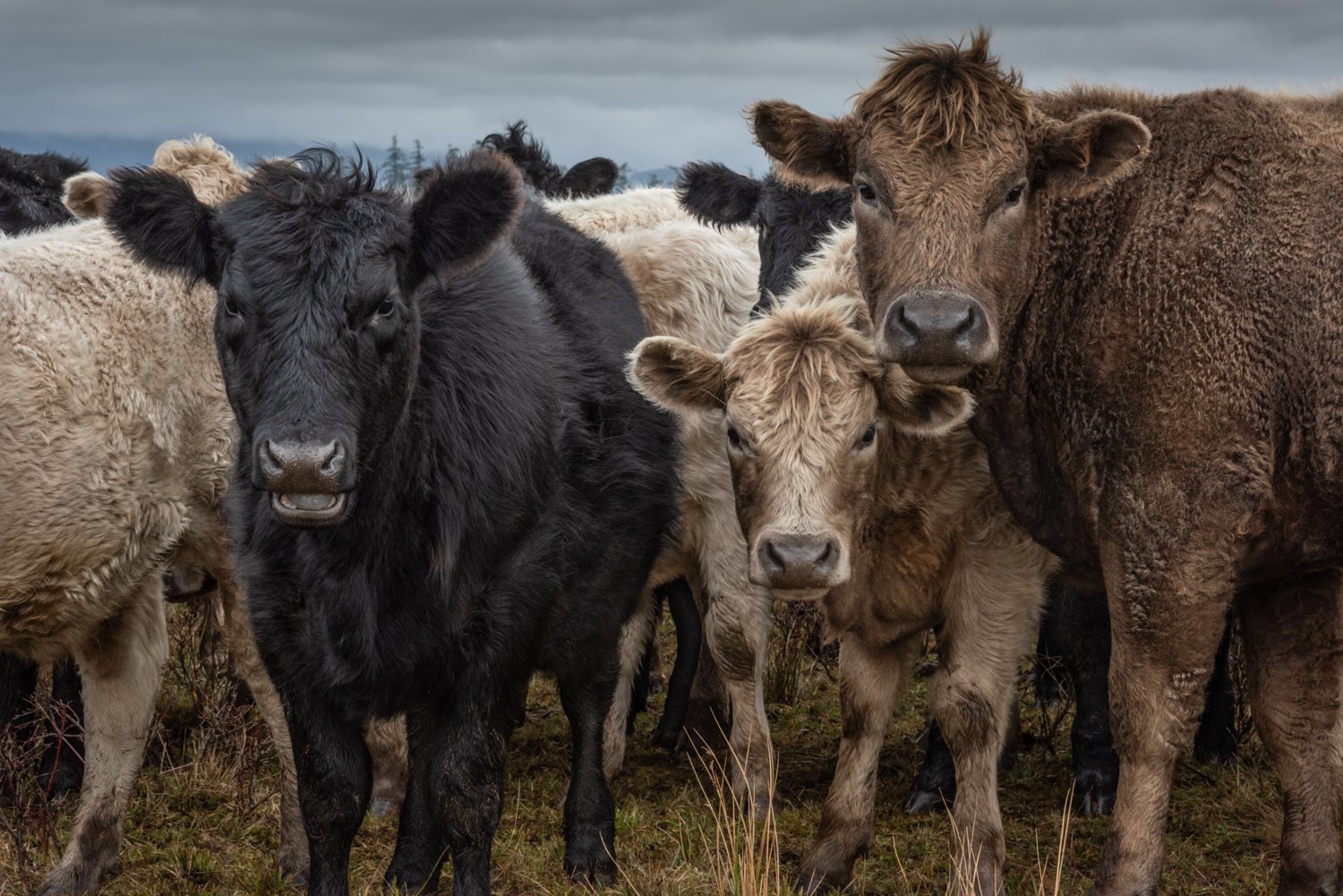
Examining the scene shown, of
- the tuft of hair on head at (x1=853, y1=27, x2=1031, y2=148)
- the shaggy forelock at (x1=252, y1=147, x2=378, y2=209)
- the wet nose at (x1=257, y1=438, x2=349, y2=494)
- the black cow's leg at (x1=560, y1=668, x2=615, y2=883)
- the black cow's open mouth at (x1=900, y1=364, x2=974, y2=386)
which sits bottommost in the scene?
the black cow's leg at (x1=560, y1=668, x2=615, y2=883)

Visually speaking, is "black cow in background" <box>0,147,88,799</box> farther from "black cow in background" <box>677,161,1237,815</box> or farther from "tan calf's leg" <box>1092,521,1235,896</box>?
"tan calf's leg" <box>1092,521,1235,896</box>

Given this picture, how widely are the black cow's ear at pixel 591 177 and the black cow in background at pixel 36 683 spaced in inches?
163

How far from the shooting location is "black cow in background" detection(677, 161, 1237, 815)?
251 inches

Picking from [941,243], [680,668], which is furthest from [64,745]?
[941,243]

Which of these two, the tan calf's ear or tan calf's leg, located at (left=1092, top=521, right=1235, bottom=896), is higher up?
the tan calf's ear

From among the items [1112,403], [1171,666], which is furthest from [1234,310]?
[1171,666]

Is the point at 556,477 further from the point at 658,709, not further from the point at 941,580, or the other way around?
the point at 658,709

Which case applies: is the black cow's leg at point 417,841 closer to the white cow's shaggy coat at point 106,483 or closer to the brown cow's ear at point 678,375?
the white cow's shaggy coat at point 106,483

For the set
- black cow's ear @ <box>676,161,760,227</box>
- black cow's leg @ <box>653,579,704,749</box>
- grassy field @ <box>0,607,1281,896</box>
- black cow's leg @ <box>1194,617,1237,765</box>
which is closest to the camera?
grassy field @ <box>0,607,1281,896</box>

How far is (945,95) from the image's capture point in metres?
4.66

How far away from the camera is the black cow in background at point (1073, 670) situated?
6.39 m

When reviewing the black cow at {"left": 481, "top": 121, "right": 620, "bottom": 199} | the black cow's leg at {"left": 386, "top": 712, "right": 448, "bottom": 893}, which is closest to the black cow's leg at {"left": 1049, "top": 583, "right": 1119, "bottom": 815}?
the black cow's leg at {"left": 386, "top": 712, "right": 448, "bottom": 893}

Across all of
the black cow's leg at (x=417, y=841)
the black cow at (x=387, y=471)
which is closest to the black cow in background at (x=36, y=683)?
the black cow's leg at (x=417, y=841)

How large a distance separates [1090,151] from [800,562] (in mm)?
1582
